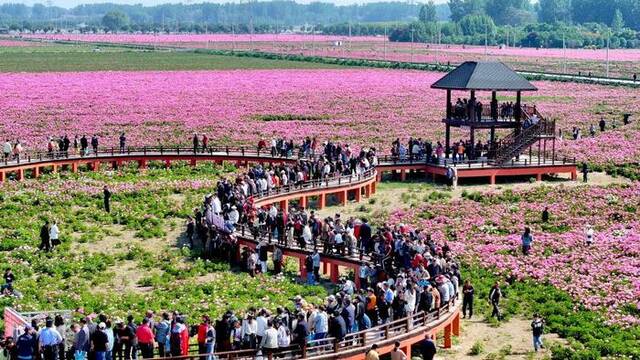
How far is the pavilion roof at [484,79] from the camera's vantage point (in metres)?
54.8

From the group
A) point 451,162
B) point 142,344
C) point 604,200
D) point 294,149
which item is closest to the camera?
point 142,344

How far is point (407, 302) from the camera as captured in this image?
88.7 ft

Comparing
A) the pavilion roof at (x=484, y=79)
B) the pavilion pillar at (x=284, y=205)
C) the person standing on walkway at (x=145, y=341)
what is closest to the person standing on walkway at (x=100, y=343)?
the person standing on walkway at (x=145, y=341)

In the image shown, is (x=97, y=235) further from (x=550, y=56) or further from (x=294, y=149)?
(x=550, y=56)

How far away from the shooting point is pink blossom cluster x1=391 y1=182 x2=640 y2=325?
33969 millimetres

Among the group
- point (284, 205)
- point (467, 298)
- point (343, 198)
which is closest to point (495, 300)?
point (467, 298)

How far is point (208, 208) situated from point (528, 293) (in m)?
12.4

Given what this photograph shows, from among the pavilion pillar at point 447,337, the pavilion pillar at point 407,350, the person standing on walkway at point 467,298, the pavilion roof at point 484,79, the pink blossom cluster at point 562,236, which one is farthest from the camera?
the pavilion roof at point 484,79

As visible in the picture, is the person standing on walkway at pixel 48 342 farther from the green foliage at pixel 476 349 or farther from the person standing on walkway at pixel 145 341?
the green foliage at pixel 476 349

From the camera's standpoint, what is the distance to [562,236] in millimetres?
40531

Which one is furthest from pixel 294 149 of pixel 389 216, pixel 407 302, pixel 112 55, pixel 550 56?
pixel 550 56

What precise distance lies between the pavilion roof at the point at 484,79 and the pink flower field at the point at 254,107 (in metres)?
8.23

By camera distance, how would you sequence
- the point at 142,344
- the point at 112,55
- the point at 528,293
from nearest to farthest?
the point at 142,344 → the point at 528,293 → the point at 112,55

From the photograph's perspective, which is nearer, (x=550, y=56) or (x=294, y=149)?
(x=294, y=149)
